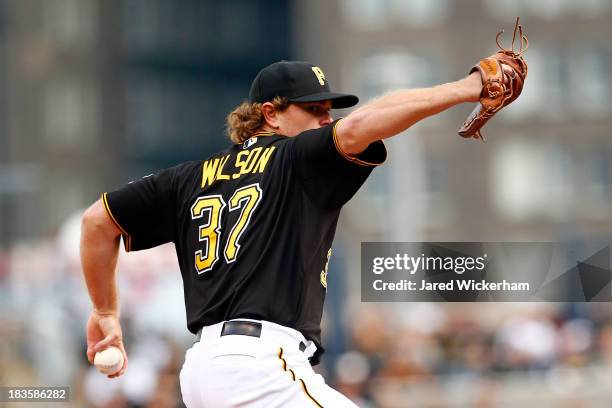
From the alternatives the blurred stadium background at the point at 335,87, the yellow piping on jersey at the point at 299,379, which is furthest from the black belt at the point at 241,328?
the blurred stadium background at the point at 335,87

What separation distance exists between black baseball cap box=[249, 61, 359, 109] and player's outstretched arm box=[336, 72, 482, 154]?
49cm

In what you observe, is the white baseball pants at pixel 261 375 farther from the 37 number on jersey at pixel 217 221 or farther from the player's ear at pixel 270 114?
the player's ear at pixel 270 114

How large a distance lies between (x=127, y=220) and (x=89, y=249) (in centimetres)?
22

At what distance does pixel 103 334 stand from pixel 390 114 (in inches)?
69.1

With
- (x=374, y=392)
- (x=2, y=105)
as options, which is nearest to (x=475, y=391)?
(x=374, y=392)

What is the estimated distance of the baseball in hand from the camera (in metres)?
5.20

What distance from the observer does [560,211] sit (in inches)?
1921

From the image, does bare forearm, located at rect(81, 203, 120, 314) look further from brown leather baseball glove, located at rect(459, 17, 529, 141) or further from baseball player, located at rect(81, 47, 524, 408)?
brown leather baseball glove, located at rect(459, 17, 529, 141)

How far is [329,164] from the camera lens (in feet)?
15.2

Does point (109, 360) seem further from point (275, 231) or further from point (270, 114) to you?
point (270, 114)

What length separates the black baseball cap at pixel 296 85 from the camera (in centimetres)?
505
